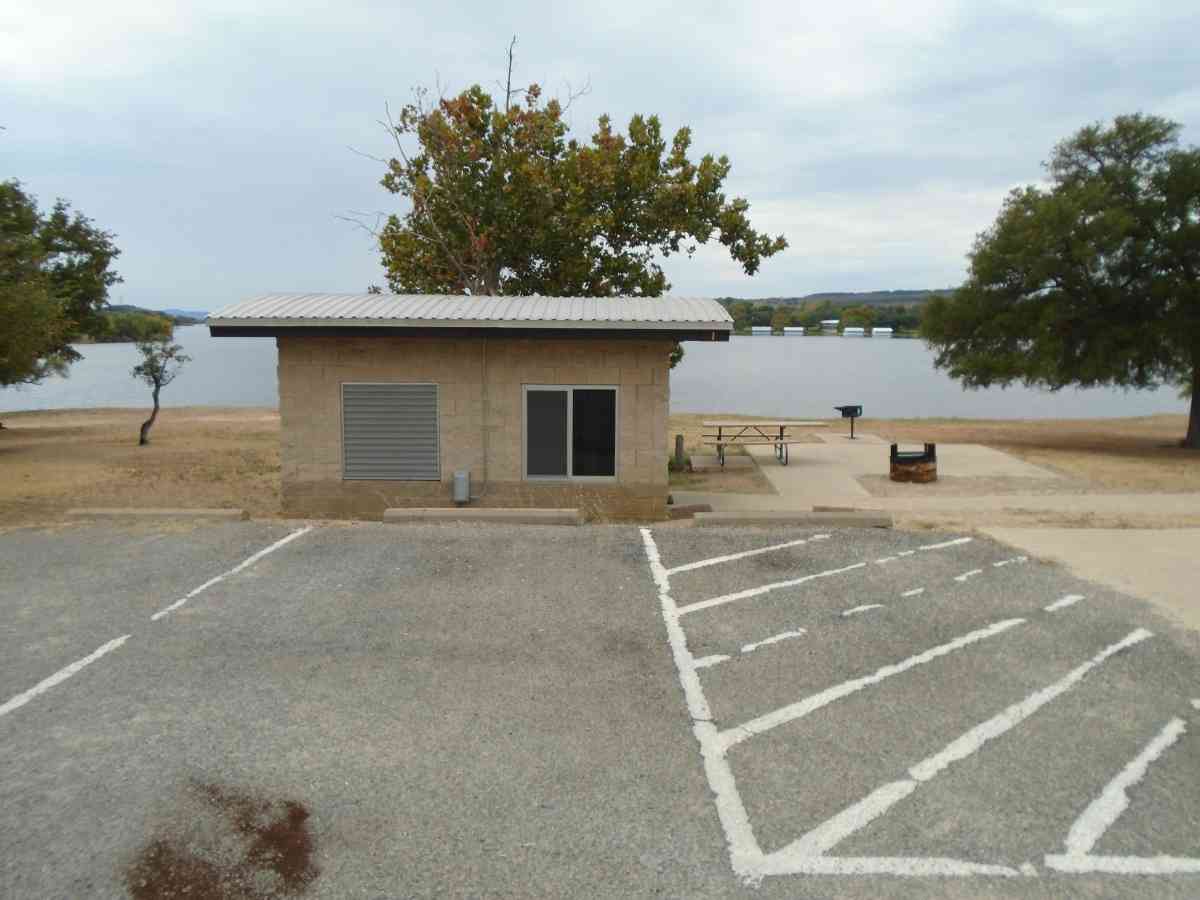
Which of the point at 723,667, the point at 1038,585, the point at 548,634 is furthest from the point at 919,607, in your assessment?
the point at 548,634

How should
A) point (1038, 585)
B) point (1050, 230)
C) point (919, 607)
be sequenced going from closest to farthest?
point (919, 607) → point (1038, 585) → point (1050, 230)

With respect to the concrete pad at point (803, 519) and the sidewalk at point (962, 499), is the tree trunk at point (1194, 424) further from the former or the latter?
the concrete pad at point (803, 519)

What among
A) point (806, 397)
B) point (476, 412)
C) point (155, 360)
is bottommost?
point (806, 397)

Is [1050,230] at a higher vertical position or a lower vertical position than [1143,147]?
lower

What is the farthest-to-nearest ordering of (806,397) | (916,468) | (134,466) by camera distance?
(806,397) < (134,466) < (916,468)

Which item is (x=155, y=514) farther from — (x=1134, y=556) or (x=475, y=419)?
(x=1134, y=556)

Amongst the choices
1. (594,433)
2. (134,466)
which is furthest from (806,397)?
(594,433)

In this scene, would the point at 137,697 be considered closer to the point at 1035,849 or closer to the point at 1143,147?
→ the point at 1035,849

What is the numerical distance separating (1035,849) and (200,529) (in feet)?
29.1

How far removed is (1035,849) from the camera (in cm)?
434

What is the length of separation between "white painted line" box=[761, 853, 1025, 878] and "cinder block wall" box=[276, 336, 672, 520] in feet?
28.4

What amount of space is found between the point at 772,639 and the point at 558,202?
1386 centimetres

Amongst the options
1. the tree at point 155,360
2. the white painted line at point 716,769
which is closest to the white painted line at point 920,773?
the white painted line at point 716,769

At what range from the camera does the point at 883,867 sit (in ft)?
13.8
